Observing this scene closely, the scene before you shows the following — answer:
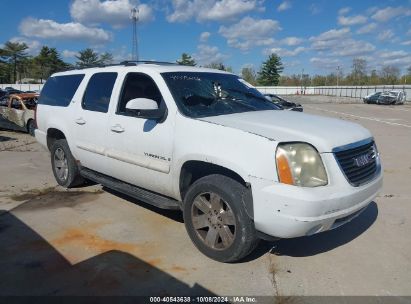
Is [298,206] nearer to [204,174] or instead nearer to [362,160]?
[362,160]

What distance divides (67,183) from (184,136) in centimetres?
323

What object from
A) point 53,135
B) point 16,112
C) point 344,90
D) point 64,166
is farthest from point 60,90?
point 344,90

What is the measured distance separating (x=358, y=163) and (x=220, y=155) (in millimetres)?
1308

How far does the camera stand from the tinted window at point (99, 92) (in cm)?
539

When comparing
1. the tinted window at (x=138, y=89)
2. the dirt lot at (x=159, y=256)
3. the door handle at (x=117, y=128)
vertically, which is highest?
the tinted window at (x=138, y=89)

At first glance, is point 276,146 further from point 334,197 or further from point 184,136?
point 184,136

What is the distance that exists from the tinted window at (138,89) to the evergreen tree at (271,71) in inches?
4136

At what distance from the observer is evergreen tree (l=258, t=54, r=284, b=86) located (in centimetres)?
10750

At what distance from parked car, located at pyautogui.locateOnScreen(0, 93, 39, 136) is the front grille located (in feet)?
38.5

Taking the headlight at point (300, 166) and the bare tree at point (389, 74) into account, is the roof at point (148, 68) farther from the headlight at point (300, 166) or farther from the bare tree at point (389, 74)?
the bare tree at point (389, 74)

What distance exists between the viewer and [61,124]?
20.6ft

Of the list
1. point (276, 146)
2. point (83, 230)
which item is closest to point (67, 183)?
point (83, 230)

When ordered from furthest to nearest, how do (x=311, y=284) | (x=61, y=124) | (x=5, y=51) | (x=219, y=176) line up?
(x=5, y=51)
(x=61, y=124)
(x=219, y=176)
(x=311, y=284)

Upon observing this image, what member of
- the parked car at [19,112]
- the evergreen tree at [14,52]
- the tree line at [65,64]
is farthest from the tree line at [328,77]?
the parked car at [19,112]
